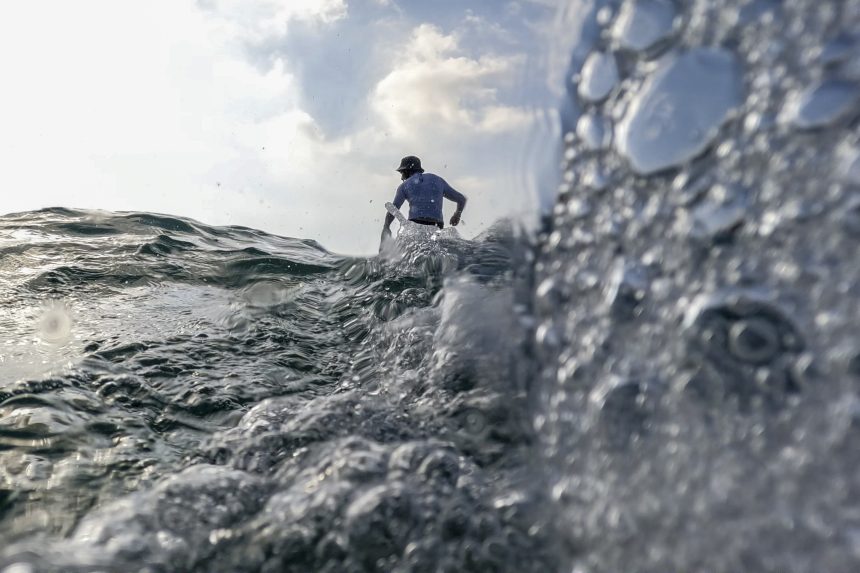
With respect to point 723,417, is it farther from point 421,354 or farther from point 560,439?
point 421,354

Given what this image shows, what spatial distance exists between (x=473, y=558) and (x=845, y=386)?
3.23ft

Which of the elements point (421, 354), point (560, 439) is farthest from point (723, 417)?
point (421, 354)

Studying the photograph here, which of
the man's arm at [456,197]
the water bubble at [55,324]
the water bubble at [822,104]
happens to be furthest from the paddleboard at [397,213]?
the water bubble at [822,104]

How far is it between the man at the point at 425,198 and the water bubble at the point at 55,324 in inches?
146

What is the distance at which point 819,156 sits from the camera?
1.30m

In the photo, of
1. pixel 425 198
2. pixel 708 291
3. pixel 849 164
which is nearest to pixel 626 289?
pixel 708 291

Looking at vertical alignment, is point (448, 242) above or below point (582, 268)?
above

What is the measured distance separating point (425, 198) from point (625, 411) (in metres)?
6.07

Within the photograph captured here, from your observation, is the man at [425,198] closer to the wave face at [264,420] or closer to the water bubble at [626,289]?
the wave face at [264,420]

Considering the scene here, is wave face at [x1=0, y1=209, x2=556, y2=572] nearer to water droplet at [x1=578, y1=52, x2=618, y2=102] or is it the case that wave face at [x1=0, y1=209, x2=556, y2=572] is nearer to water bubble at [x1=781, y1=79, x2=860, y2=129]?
water droplet at [x1=578, y1=52, x2=618, y2=102]

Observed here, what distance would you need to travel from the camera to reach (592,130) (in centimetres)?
168

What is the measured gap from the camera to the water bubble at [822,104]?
49.2 inches

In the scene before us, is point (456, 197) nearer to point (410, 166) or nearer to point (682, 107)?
point (410, 166)

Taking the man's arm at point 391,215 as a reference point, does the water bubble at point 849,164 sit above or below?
below
